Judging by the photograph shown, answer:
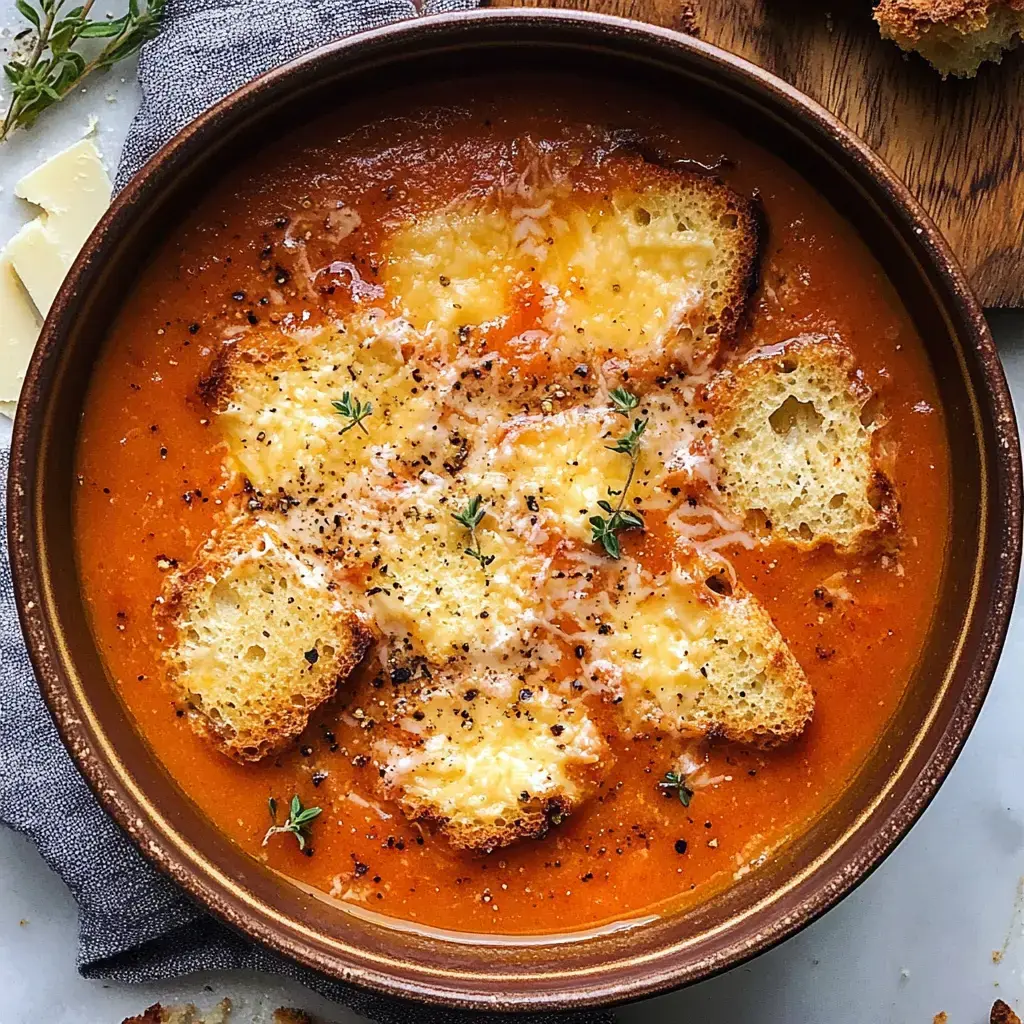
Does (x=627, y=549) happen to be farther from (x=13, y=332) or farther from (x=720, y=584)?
(x=13, y=332)

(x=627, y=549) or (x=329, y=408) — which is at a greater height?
(x=329, y=408)

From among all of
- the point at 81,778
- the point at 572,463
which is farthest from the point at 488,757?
the point at 81,778

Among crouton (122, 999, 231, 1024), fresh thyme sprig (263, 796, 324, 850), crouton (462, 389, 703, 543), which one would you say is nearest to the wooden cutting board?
crouton (462, 389, 703, 543)

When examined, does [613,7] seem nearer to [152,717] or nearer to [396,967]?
[152,717]

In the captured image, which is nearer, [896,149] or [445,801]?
[445,801]

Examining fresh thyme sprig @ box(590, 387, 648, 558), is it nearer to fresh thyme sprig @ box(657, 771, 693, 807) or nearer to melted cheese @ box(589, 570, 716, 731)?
melted cheese @ box(589, 570, 716, 731)

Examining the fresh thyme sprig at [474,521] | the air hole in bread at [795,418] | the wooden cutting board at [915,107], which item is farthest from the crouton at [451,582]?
the wooden cutting board at [915,107]

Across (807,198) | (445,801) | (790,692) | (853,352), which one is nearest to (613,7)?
(807,198)
